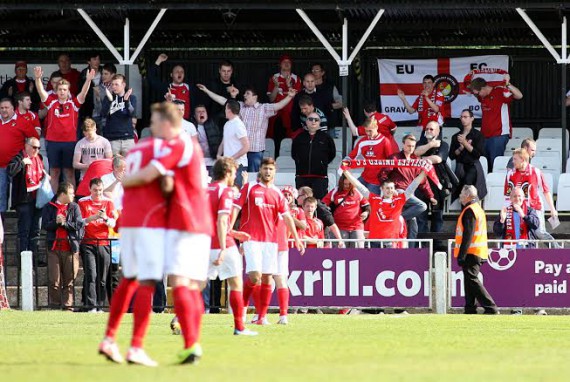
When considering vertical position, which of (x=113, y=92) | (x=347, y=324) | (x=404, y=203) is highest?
(x=113, y=92)

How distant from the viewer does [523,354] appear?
11.9m

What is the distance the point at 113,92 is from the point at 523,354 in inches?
526

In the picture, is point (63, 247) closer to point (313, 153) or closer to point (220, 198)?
point (313, 153)

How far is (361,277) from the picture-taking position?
2084 centimetres

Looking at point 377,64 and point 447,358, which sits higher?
point 377,64

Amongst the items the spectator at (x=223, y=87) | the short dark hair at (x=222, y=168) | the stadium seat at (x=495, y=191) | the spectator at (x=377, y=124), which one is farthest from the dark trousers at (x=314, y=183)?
the short dark hair at (x=222, y=168)

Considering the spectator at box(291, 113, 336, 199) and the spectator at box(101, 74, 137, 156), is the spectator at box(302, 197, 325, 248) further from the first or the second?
the spectator at box(101, 74, 137, 156)

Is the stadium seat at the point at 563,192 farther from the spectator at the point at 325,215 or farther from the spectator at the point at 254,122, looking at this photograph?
the spectator at the point at 254,122

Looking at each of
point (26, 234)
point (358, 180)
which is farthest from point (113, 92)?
point (358, 180)

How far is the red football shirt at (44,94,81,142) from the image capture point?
23.5m

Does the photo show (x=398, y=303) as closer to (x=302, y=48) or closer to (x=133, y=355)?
(x=302, y=48)

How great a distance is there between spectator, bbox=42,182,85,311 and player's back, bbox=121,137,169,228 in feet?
36.2

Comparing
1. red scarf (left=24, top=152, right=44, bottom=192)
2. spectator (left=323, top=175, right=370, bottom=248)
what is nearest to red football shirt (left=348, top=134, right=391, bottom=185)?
spectator (left=323, top=175, right=370, bottom=248)

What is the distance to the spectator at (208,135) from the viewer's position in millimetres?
24281
